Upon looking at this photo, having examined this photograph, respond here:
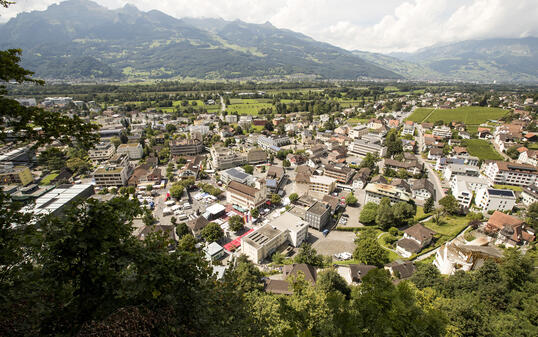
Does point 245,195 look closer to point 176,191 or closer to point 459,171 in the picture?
point 176,191

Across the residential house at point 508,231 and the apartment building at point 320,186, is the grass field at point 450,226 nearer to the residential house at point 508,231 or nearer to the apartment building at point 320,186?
the residential house at point 508,231

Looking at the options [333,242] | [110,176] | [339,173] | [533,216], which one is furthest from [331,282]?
[110,176]

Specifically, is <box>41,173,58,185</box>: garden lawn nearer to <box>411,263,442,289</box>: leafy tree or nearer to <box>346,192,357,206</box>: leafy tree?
<box>346,192,357,206</box>: leafy tree

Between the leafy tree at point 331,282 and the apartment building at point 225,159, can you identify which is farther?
the apartment building at point 225,159

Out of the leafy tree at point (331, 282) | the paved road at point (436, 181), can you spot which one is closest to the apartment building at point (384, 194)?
the paved road at point (436, 181)

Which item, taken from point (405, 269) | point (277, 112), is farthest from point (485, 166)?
point (277, 112)
